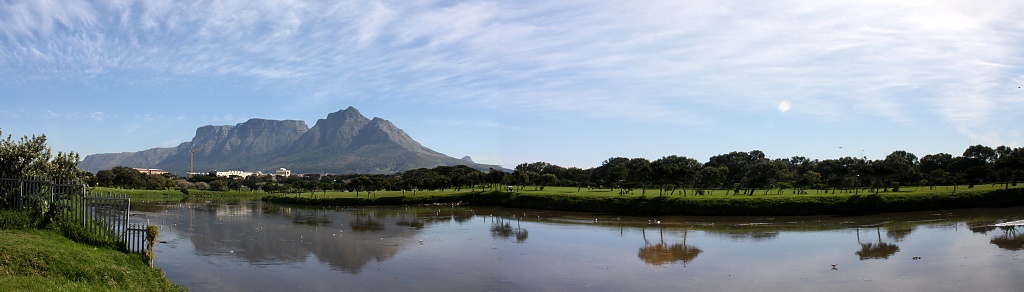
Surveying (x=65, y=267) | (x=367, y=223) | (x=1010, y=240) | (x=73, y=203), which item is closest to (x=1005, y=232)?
(x=1010, y=240)

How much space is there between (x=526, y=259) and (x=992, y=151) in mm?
96262

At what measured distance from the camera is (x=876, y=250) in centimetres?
2738

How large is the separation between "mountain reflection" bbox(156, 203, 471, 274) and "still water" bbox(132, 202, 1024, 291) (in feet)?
0.33

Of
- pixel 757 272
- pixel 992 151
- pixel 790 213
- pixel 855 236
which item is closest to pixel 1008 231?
pixel 855 236

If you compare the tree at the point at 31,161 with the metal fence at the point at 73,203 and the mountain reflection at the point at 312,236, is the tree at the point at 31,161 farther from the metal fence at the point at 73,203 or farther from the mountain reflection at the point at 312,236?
the mountain reflection at the point at 312,236

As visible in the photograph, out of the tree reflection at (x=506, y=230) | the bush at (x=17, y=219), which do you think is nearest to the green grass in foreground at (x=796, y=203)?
the tree reflection at (x=506, y=230)

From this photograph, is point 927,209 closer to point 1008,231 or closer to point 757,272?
point 1008,231

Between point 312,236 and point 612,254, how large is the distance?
1785 cm

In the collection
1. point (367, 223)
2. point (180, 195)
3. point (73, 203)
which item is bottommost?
point (367, 223)

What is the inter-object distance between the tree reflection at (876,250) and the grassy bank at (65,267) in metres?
25.9

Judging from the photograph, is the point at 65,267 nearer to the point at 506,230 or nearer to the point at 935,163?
the point at 506,230

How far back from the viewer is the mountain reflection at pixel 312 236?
1043 inches

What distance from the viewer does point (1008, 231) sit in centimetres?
3322

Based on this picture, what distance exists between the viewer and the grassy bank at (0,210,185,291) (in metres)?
12.9
